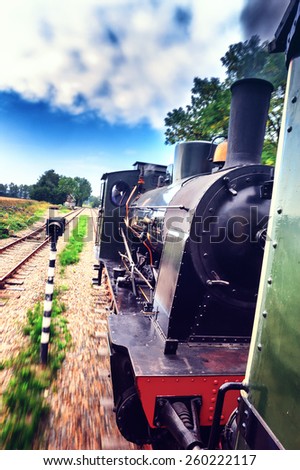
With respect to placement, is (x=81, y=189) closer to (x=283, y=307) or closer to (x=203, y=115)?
(x=203, y=115)

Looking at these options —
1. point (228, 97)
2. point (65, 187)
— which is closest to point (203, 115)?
point (228, 97)

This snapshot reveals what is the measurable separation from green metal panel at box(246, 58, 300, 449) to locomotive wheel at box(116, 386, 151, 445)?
4.28 ft

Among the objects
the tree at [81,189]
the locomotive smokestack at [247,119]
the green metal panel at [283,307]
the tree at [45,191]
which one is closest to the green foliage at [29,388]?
the green metal panel at [283,307]

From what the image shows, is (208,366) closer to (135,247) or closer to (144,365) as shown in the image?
(144,365)

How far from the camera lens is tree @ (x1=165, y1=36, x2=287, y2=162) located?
13.3ft

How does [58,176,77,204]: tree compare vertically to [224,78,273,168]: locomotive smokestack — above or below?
above

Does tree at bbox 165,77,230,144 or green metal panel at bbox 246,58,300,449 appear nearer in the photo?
green metal panel at bbox 246,58,300,449

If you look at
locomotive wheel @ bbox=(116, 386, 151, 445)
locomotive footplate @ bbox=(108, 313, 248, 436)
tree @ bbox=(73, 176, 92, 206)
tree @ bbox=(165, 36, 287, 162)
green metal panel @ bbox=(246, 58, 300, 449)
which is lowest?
locomotive wheel @ bbox=(116, 386, 151, 445)

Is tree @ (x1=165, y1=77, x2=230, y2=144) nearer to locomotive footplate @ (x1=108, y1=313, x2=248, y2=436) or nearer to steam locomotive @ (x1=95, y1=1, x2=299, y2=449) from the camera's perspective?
steam locomotive @ (x1=95, y1=1, x2=299, y2=449)

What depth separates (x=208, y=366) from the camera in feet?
7.53

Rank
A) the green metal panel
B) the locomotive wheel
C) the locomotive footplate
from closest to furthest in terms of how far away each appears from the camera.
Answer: the green metal panel < the locomotive footplate < the locomotive wheel

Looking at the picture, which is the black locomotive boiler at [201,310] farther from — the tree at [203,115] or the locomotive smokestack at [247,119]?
the tree at [203,115]

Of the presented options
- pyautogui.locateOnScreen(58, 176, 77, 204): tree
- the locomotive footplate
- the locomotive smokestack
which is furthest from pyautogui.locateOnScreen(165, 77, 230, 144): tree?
pyautogui.locateOnScreen(58, 176, 77, 204): tree

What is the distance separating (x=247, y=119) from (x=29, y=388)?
3653mm
